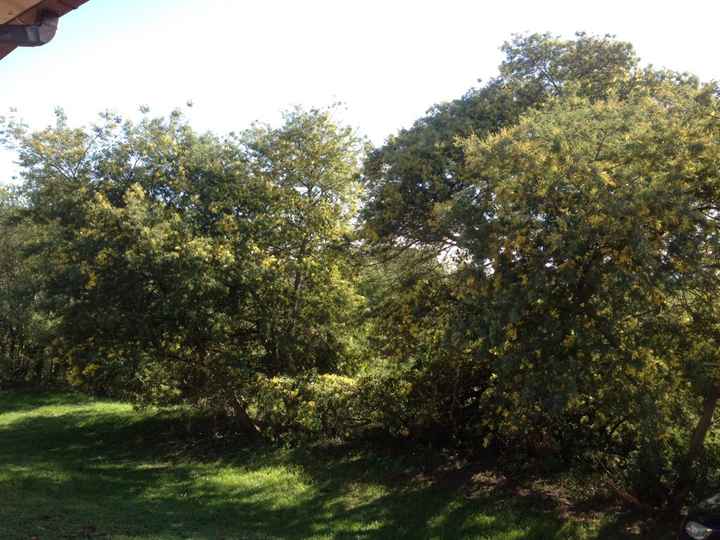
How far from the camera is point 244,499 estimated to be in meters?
9.62

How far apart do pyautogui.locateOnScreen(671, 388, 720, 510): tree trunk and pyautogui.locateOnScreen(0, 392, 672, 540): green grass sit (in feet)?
2.58

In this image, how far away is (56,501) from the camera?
9.21 metres

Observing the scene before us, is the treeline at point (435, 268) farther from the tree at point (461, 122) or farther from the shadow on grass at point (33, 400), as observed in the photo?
the shadow on grass at point (33, 400)

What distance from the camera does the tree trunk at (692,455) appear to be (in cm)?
718

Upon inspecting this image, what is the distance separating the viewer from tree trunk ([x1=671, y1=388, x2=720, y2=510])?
7184 mm

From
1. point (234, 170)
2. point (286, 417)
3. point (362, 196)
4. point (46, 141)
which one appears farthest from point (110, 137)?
point (286, 417)

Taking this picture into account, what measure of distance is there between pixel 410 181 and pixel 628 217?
3.76m

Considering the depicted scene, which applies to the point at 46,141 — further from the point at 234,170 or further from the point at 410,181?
the point at 410,181

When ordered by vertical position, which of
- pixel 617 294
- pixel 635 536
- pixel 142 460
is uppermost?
pixel 617 294

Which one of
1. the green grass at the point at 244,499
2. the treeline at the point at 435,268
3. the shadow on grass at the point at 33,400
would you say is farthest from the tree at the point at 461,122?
the shadow on grass at the point at 33,400

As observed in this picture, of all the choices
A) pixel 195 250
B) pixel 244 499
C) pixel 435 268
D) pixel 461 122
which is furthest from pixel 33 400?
pixel 461 122

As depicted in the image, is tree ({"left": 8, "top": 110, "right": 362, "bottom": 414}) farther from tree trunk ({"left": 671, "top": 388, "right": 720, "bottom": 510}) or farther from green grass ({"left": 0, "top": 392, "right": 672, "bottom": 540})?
tree trunk ({"left": 671, "top": 388, "right": 720, "bottom": 510})

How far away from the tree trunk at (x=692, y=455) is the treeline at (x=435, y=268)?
0.03 m

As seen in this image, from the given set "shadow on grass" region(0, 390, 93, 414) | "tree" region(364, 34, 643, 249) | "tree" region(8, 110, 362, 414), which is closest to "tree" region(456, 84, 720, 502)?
"tree" region(364, 34, 643, 249)
